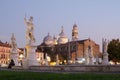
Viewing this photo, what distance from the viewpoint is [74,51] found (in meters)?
169

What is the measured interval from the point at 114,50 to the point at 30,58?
59338 millimetres

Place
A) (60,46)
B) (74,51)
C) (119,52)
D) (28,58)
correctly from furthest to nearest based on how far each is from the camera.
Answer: (60,46) → (74,51) → (119,52) → (28,58)

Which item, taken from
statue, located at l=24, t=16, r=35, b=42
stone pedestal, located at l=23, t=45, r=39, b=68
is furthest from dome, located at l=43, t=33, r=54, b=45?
stone pedestal, located at l=23, t=45, r=39, b=68

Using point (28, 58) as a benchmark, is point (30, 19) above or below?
above

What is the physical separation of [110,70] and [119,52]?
74.7 metres

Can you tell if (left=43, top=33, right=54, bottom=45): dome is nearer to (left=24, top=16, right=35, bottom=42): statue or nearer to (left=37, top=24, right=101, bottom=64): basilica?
(left=37, top=24, right=101, bottom=64): basilica

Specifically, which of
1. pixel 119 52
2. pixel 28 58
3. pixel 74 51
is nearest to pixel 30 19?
pixel 28 58

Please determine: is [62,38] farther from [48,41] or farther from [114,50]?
[114,50]

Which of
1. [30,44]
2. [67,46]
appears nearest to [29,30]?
[30,44]

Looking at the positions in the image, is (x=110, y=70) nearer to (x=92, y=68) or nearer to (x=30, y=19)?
(x=92, y=68)

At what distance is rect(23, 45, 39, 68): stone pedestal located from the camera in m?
49.2

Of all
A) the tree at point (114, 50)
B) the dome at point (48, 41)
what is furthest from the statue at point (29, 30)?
the dome at point (48, 41)

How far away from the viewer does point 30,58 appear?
50469mm

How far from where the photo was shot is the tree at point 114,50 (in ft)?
344
